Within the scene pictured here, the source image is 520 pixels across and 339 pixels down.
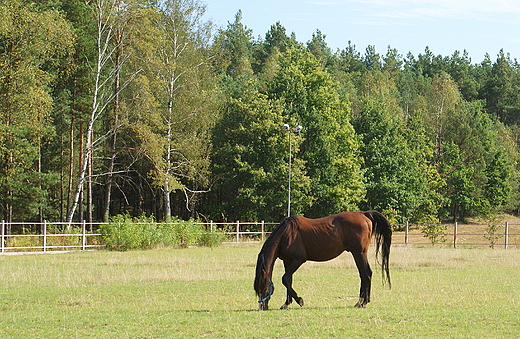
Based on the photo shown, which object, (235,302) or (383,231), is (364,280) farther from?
(235,302)

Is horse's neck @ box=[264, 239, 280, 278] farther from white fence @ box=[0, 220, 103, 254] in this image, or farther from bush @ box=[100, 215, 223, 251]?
bush @ box=[100, 215, 223, 251]

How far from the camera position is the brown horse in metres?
11.3

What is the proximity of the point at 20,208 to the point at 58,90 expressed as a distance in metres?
8.32

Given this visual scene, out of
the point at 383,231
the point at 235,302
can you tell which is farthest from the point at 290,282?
the point at 383,231

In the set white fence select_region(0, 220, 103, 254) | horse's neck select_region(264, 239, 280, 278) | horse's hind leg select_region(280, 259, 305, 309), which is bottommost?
white fence select_region(0, 220, 103, 254)

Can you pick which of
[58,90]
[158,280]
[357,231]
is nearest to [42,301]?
[158,280]

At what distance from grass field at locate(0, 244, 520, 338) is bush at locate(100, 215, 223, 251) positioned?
7.18 meters

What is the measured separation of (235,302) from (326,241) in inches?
87.4

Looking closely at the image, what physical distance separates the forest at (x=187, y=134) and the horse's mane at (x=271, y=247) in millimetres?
21844

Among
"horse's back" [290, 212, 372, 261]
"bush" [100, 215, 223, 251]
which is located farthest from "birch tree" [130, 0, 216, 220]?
"horse's back" [290, 212, 372, 261]

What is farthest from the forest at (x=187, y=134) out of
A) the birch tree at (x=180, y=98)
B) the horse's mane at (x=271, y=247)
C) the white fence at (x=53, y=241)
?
the horse's mane at (x=271, y=247)

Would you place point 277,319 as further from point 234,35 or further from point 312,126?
point 234,35

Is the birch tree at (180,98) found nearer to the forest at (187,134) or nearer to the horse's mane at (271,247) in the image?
the forest at (187,134)

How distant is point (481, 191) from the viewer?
2542 inches
